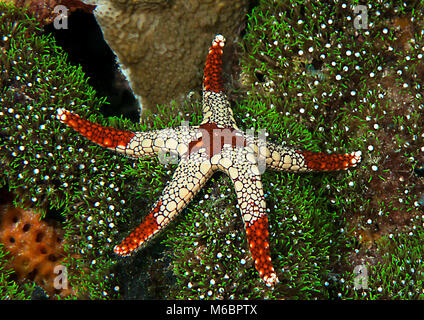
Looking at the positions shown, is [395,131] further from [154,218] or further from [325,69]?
[154,218]

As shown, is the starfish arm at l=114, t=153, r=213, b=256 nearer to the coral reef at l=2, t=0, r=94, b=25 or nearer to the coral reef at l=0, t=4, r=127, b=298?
the coral reef at l=0, t=4, r=127, b=298

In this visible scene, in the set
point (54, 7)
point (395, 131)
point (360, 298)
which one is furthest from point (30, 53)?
point (360, 298)

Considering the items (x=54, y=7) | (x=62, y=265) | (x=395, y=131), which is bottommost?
(x=62, y=265)

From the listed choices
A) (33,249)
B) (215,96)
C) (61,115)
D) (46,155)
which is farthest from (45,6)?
(33,249)

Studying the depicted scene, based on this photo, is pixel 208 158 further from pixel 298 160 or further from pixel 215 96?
pixel 298 160
